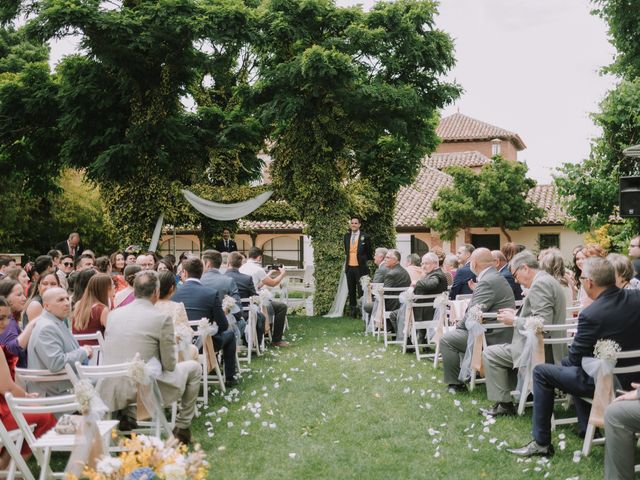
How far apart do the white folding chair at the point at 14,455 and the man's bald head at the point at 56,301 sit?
103cm

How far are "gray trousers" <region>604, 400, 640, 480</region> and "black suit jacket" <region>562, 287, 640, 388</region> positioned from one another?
0.58 metres

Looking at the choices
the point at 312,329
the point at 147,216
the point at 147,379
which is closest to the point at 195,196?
the point at 147,216

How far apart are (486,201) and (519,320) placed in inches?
1156

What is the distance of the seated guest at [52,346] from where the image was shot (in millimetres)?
5320

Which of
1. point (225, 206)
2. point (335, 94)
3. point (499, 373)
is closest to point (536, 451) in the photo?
point (499, 373)

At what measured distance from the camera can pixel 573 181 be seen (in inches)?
663

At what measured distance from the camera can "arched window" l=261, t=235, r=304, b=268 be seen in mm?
40344

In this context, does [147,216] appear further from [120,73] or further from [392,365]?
[392,365]

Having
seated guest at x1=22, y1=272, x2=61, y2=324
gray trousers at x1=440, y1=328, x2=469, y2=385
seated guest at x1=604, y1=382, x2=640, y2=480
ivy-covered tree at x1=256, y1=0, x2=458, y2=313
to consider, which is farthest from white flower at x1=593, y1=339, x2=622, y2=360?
ivy-covered tree at x1=256, y1=0, x2=458, y2=313

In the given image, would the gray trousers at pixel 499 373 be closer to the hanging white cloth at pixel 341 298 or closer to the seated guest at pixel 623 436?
the seated guest at pixel 623 436

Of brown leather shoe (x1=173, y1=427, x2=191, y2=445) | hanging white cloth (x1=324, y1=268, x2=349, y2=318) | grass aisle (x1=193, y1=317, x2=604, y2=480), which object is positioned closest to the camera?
grass aisle (x1=193, y1=317, x2=604, y2=480)

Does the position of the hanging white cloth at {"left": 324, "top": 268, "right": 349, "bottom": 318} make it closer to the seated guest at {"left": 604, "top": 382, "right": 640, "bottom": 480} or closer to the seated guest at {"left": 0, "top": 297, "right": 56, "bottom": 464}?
the seated guest at {"left": 0, "top": 297, "right": 56, "bottom": 464}

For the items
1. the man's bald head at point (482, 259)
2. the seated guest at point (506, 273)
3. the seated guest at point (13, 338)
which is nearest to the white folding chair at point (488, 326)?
the man's bald head at point (482, 259)

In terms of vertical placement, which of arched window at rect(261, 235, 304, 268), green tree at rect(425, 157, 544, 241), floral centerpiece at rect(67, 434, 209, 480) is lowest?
floral centerpiece at rect(67, 434, 209, 480)
